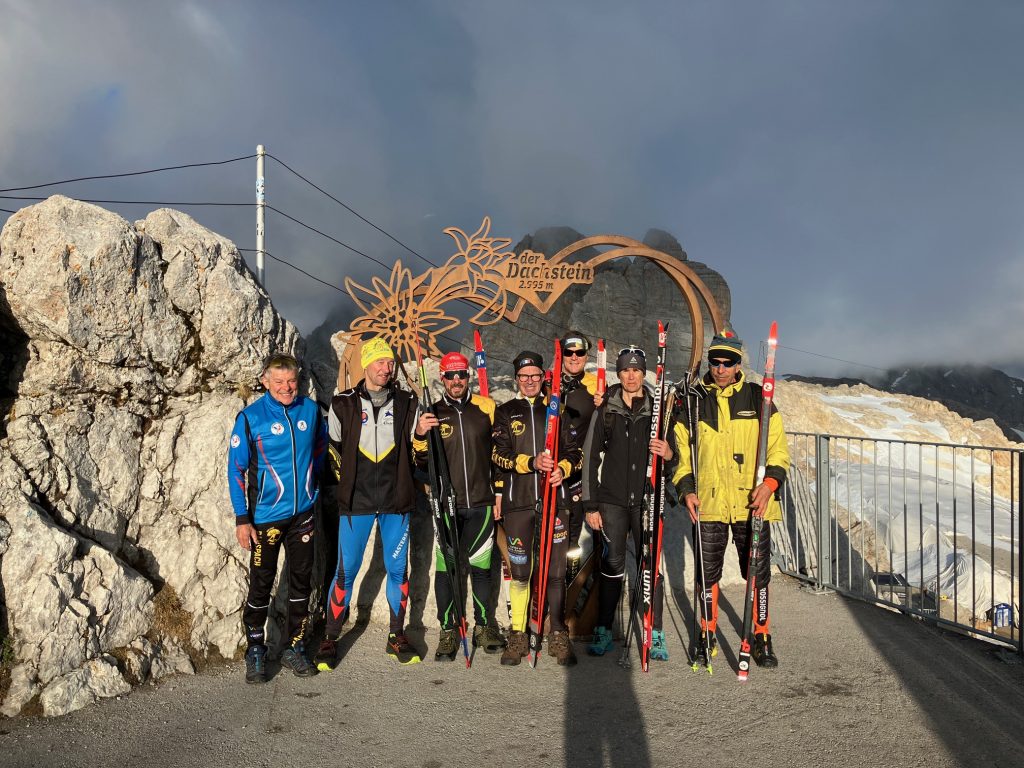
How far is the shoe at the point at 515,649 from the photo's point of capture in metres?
4.85

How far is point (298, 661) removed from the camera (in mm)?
4777

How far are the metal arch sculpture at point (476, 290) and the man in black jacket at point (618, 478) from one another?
308 centimetres

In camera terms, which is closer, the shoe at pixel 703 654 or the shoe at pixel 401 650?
the shoe at pixel 703 654

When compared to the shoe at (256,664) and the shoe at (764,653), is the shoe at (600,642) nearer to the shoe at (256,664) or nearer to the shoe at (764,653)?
the shoe at (764,653)

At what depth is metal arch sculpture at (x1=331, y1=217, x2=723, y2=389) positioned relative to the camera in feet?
26.5

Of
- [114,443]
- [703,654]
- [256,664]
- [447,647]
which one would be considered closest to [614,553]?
[703,654]

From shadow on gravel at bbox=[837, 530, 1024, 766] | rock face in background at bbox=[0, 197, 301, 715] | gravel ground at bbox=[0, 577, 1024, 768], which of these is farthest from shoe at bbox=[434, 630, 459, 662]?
shadow on gravel at bbox=[837, 530, 1024, 766]

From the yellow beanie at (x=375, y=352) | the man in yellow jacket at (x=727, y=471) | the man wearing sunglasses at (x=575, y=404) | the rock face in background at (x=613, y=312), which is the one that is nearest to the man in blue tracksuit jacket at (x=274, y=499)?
the yellow beanie at (x=375, y=352)

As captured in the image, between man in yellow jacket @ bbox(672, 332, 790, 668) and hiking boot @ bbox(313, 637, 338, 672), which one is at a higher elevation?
man in yellow jacket @ bbox(672, 332, 790, 668)

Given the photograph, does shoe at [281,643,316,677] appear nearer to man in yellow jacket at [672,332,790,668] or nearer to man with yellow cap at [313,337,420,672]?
man with yellow cap at [313,337,420,672]

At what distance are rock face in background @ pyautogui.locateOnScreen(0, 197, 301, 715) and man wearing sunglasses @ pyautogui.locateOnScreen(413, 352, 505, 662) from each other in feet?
5.73

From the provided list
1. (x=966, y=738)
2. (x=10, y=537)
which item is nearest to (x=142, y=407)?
(x=10, y=537)

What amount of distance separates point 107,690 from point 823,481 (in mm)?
6637

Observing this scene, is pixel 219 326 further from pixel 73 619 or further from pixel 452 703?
pixel 452 703
